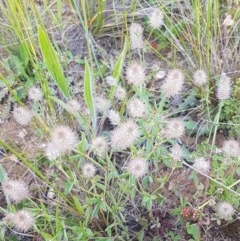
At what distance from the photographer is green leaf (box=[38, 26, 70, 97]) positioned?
1.27 m

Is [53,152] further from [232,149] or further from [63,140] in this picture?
[232,149]

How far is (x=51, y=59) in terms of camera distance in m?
1.33

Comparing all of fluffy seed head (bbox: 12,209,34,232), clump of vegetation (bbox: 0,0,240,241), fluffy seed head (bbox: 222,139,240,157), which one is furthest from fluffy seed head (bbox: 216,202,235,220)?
fluffy seed head (bbox: 12,209,34,232)

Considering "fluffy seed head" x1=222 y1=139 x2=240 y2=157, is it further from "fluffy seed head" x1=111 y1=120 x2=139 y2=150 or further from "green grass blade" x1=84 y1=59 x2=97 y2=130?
"green grass blade" x1=84 y1=59 x2=97 y2=130

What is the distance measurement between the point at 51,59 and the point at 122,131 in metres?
0.32

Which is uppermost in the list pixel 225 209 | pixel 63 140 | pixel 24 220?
pixel 63 140

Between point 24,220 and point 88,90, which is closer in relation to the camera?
point 24,220

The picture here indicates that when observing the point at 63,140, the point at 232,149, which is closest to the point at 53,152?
the point at 63,140

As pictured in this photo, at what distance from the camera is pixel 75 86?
6.03ft

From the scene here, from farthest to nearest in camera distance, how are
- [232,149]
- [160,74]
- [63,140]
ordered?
[160,74] → [232,149] → [63,140]

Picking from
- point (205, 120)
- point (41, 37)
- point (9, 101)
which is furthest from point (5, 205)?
point (205, 120)

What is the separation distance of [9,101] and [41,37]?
607mm

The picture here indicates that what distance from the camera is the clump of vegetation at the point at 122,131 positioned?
49.4 inches

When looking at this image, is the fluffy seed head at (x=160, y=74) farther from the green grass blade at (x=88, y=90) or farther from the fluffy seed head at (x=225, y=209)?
the fluffy seed head at (x=225, y=209)
